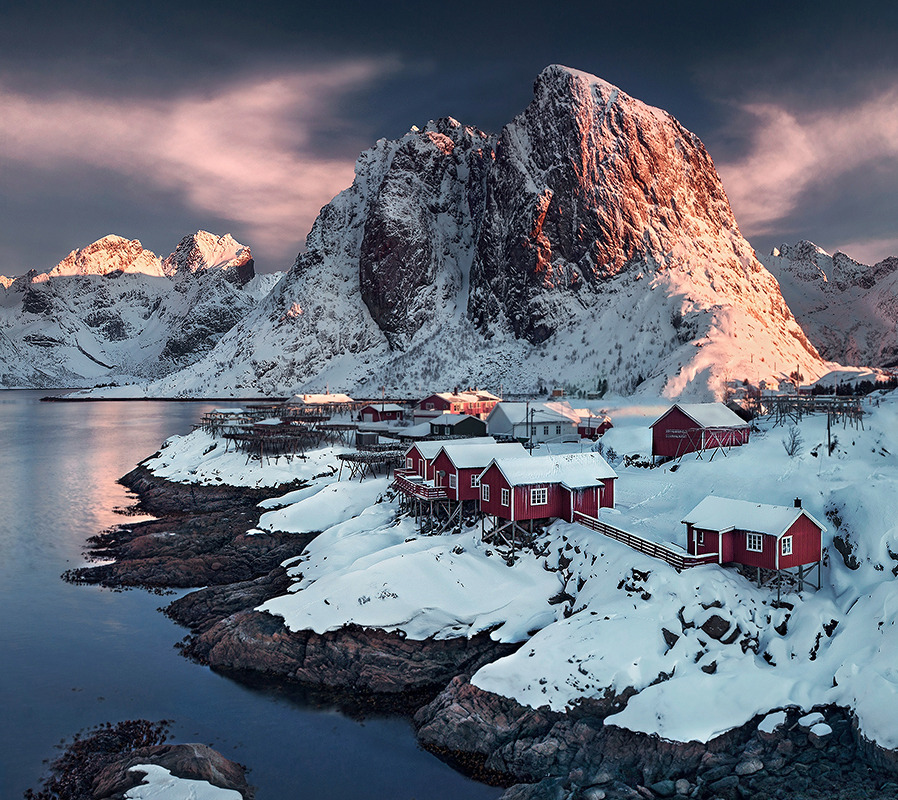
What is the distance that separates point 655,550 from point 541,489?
23.5 feet

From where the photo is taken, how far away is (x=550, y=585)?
2906 centimetres

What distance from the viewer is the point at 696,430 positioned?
152 ft

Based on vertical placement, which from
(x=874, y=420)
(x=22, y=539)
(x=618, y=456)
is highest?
(x=874, y=420)

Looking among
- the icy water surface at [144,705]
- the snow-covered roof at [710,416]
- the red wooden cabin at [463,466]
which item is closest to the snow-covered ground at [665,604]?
the red wooden cabin at [463,466]

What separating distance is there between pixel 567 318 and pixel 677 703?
440ft

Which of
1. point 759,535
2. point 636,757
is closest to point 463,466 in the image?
point 759,535

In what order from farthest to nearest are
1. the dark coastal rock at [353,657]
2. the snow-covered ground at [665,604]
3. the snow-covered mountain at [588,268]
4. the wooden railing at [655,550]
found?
1. the snow-covered mountain at [588,268]
2. the wooden railing at [655,550]
3. the dark coastal rock at [353,657]
4. the snow-covered ground at [665,604]

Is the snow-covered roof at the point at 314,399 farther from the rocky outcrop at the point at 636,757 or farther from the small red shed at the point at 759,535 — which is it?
the rocky outcrop at the point at 636,757

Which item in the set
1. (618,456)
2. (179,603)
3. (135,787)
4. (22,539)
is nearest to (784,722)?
(135,787)

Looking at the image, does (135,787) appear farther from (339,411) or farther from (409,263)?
(409,263)

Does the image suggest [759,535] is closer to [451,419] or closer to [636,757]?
[636,757]

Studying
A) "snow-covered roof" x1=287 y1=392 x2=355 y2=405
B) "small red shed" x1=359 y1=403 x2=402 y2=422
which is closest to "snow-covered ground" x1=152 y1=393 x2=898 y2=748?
"small red shed" x1=359 y1=403 x2=402 y2=422

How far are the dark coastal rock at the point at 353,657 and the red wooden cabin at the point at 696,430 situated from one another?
2646cm

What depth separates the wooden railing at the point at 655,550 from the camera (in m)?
26.5
